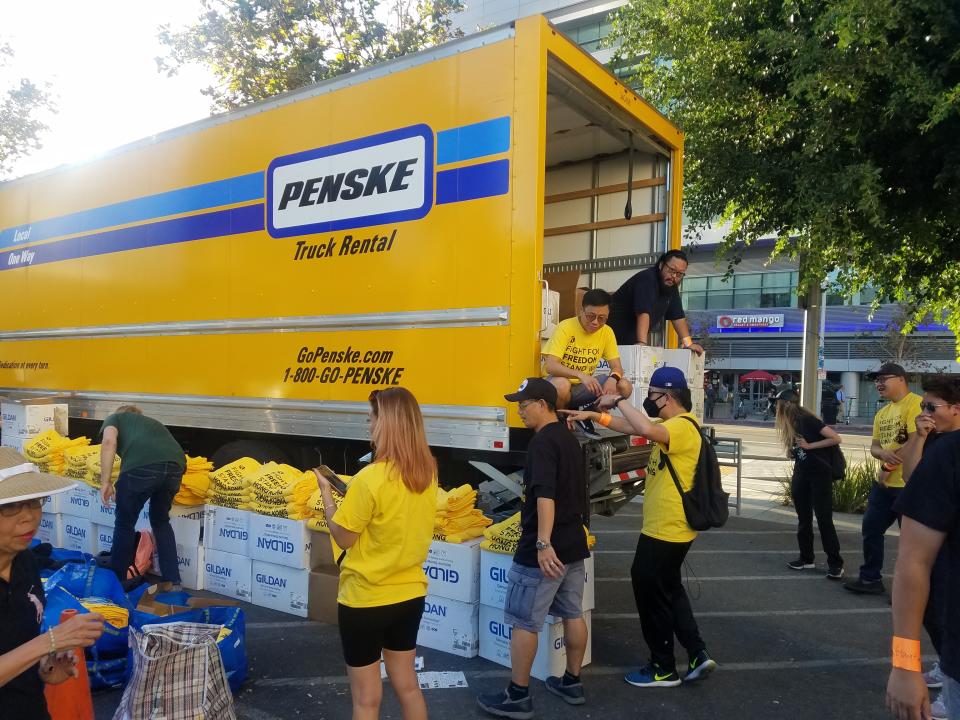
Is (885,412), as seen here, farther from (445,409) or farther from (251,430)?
(251,430)

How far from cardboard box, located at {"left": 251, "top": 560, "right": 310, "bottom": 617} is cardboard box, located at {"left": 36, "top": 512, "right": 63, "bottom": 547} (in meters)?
2.35

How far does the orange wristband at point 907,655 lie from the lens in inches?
71.7

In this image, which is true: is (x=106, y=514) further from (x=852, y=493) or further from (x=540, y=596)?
(x=852, y=493)

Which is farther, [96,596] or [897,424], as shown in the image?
[897,424]

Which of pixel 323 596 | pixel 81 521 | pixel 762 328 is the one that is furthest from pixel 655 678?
pixel 762 328

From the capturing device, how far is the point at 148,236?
21.5 feet

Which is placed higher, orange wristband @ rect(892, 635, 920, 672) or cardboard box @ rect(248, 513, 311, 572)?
orange wristband @ rect(892, 635, 920, 672)

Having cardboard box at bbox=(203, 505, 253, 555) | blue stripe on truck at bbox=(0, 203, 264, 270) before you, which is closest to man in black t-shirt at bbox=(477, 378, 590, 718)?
cardboard box at bbox=(203, 505, 253, 555)

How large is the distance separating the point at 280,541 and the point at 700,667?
2.82 metres

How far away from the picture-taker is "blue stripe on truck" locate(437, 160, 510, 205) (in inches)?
174

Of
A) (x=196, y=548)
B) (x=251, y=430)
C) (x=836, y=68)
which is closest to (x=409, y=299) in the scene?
(x=251, y=430)

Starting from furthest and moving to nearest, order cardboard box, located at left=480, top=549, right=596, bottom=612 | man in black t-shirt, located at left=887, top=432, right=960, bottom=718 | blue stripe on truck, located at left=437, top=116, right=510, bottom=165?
1. blue stripe on truck, located at left=437, top=116, right=510, bottom=165
2. cardboard box, located at left=480, top=549, right=596, bottom=612
3. man in black t-shirt, located at left=887, top=432, right=960, bottom=718

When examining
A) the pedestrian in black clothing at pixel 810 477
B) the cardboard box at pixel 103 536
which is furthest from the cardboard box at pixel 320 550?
the pedestrian in black clothing at pixel 810 477

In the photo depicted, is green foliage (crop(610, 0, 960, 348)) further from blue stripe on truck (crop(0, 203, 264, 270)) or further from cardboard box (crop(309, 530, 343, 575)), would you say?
cardboard box (crop(309, 530, 343, 575))
